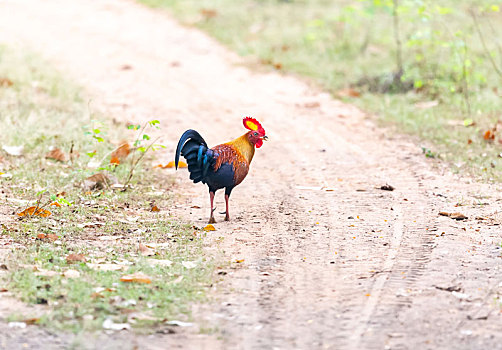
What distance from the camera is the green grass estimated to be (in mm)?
9922

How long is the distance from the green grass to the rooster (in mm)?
3160

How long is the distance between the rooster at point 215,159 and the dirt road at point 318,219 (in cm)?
47

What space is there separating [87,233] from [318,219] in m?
2.16

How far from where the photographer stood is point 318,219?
657 cm

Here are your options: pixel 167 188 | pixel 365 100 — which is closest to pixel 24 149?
pixel 167 188

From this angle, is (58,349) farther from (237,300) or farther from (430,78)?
(430,78)

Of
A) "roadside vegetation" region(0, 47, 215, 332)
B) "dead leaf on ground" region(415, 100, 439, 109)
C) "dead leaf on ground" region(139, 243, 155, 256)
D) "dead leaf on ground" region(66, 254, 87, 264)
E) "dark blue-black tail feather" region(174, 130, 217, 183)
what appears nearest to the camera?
"roadside vegetation" region(0, 47, 215, 332)

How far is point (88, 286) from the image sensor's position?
4.76 metres

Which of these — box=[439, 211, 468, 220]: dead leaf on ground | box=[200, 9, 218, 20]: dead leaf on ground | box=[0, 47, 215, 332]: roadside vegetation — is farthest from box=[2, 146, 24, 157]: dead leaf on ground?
box=[200, 9, 218, 20]: dead leaf on ground

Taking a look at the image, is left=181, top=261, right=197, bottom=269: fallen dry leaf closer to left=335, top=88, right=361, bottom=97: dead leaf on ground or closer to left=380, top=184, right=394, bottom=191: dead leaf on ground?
left=380, top=184, right=394, bottom=191: dead leaf on ground

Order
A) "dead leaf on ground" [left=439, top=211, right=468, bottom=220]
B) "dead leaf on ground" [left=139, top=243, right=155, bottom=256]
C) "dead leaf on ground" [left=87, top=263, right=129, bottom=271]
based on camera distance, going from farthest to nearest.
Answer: "dead leaf on ground" [left=439, top=211, right=468, bottom=220]
"dead leaf on ground" [left=139, top=243, right=155, bottom=256]
"dead leaf on ground" [left=87, top=263, right=129, bottom=271]

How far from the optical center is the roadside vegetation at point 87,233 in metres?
4.53

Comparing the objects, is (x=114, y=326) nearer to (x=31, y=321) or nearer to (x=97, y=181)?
(x=31, y=321)

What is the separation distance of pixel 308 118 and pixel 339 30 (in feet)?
16.2
